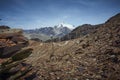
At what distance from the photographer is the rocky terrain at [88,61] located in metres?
16.9

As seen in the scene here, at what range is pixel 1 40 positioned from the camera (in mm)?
22609

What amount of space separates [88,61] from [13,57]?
9.80 metres

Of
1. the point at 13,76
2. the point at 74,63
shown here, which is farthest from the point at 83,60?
the point at 13,76

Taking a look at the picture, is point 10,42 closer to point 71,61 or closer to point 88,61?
point 71,61

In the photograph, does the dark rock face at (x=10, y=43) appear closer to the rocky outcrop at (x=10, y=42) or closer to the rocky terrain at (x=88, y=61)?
the rocky outcrop at (x=10, y=42)

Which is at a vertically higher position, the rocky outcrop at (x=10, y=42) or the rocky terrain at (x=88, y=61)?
the rocky outcrop at (x=10, y=42)

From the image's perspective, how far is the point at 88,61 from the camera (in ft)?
65.2

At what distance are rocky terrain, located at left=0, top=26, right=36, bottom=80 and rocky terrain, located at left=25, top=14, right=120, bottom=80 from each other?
76.6 inches

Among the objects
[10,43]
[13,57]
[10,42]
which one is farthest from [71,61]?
[10,42]

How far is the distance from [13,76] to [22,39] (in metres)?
9.60

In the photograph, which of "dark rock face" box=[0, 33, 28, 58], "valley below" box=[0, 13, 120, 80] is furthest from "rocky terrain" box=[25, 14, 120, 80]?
"dark rock face" box=[0, 33, 28, 58]

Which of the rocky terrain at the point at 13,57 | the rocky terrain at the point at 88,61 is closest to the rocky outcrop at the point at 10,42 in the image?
the rocky terrain at the point at 13,57

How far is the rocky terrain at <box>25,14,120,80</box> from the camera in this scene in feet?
55.4

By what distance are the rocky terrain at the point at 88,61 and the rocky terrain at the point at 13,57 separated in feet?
6.38
